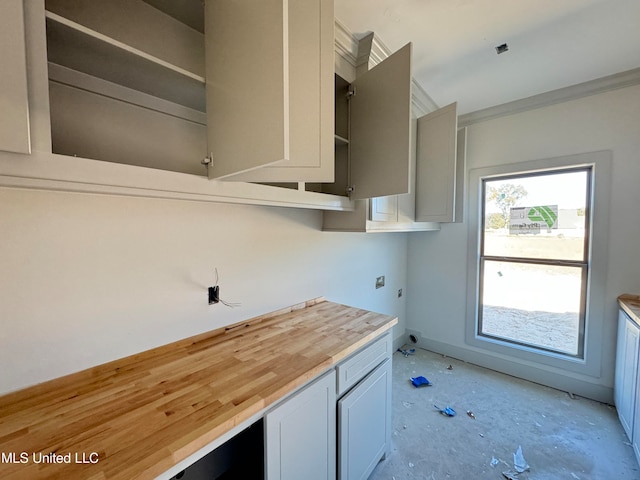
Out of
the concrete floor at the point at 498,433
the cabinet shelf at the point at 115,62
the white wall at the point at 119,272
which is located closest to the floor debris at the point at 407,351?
the concrete floor at the point at 498,433

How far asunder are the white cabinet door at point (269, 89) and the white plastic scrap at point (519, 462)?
2.13 meters

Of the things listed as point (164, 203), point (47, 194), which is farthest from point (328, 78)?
point (47, 194)

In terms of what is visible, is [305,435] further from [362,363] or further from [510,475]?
[510,475]

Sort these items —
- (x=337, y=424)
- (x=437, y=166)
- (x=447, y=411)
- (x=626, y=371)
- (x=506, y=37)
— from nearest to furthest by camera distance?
(x=337, y=424)
(x=506, y=37)
(x=626, y=371)
(x=447, y=411)
(x=437, y=166)

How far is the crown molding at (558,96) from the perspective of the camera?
78.3 inches

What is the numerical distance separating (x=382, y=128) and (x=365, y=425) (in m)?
1.67

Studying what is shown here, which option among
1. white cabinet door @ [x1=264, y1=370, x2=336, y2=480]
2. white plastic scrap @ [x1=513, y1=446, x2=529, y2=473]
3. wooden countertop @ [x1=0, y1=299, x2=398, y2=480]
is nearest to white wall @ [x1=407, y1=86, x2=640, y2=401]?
white plastic scrap @ [x1=513, y1=446, x2=529, y2=473]

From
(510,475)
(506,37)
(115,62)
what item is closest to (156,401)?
(115,62)

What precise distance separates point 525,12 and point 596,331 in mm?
2492

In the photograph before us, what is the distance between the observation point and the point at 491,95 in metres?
2.34

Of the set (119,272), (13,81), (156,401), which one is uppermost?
(13,81)

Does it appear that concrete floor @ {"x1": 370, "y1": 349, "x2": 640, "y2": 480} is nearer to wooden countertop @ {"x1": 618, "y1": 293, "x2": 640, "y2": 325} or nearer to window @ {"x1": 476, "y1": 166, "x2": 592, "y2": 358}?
window @ {"x1": 476, "y1": 166, "x2": 592, "y2": 358}

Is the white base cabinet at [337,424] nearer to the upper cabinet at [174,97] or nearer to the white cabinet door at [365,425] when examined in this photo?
the white cabinet door at [365,425]

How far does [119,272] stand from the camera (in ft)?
3.43
